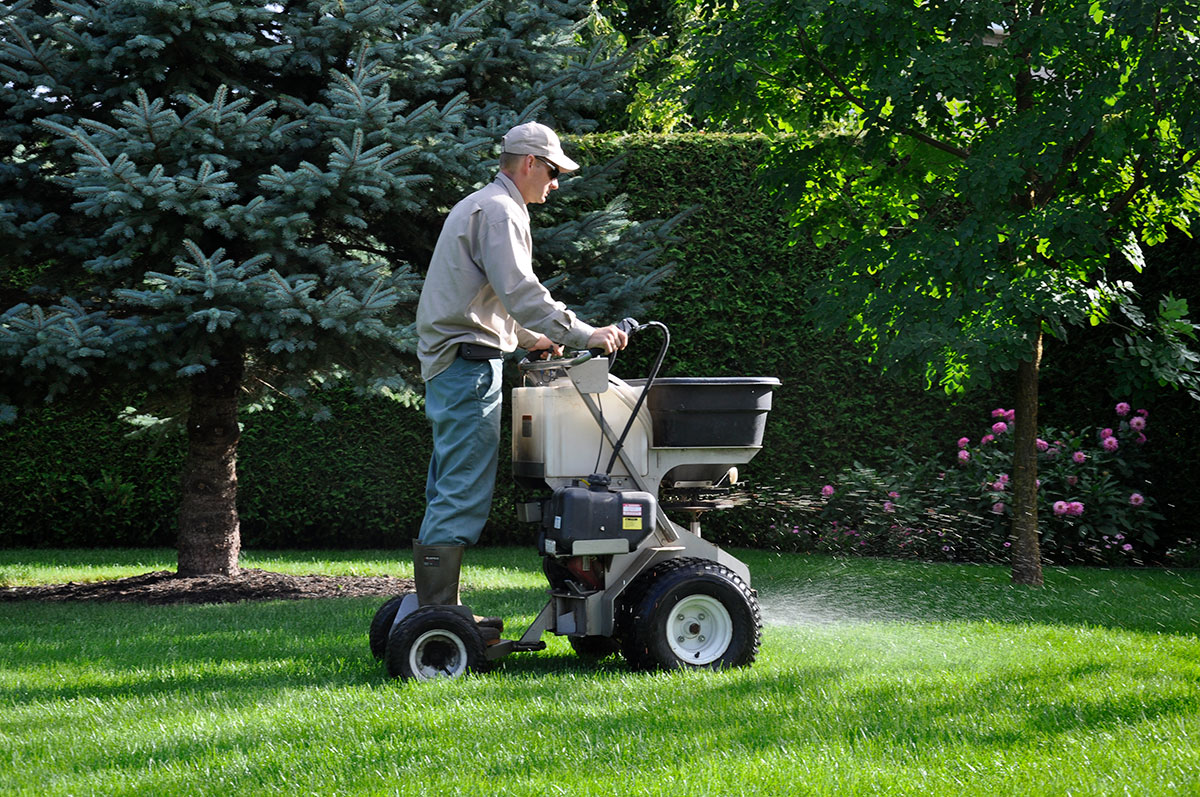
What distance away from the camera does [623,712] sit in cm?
345

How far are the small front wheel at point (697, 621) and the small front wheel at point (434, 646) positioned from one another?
56 centimetres

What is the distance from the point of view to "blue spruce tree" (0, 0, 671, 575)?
5906 millimetres

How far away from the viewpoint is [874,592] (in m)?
6.43

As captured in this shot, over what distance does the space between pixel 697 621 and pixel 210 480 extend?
384 cm

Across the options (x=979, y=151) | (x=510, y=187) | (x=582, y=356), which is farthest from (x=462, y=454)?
(x=979, y=151)

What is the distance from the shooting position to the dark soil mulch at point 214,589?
6.50 meters

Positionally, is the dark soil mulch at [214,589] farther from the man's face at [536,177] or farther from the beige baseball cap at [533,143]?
the beige baseball cap at [533,143]

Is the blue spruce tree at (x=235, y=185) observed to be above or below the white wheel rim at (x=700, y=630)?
above

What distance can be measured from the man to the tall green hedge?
474cm

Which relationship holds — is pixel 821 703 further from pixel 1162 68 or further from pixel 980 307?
pixel 1162 68

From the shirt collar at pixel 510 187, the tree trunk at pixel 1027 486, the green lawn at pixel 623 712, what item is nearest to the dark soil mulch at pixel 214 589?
the green lawn at pixel 623 712

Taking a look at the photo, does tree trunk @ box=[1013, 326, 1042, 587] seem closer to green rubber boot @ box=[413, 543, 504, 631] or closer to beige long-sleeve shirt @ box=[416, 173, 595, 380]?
beige long-sleeve shirt @ box=[416, 173, 595, 380]

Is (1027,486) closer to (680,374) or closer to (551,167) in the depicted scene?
(680,374)

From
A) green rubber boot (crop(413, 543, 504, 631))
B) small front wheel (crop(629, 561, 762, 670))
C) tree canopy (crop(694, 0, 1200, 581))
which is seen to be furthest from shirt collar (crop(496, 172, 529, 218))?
tree canopy (crop(694, 0, 1200, 581))
